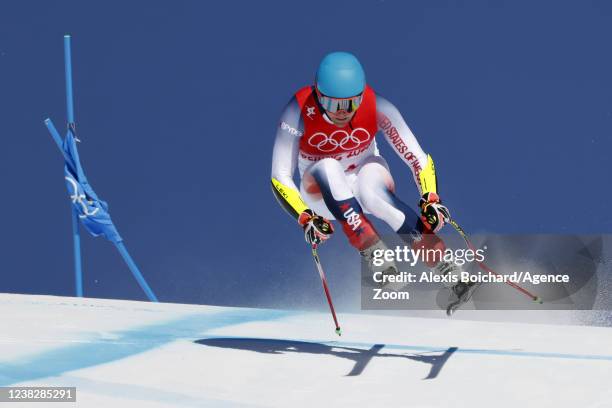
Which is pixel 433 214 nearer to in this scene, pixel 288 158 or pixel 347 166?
pixel 347 166

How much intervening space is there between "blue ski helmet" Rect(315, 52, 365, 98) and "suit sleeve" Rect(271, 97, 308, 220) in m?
0.25

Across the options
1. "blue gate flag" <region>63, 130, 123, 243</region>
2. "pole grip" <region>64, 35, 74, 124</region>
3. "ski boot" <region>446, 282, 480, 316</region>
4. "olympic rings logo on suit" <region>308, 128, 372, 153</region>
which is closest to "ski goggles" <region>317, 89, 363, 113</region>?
"olympic rings logo on suit" <region>308, 128, 372, 153</region>

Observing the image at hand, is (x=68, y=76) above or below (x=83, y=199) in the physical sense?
above

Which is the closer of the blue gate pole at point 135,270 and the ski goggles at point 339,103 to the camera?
the ski goggles at point 339,103

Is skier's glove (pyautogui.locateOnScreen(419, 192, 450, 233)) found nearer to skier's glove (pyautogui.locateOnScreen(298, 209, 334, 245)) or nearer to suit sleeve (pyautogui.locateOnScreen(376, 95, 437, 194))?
suit sleeve (pyautogui.locateOnScreen(376, 95, 437, 194))

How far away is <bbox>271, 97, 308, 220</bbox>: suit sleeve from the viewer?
5.18m

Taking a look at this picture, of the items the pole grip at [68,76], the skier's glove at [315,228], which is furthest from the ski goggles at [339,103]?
the pole grip at [68,76]

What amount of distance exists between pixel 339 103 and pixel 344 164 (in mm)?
430

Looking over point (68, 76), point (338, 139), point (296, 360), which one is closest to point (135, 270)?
point (68, 76)

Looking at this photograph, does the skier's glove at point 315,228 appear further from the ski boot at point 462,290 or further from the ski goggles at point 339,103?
the ski boot at point 462,290

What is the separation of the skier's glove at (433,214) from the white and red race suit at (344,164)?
0.06 metres

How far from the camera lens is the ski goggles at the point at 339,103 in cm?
504

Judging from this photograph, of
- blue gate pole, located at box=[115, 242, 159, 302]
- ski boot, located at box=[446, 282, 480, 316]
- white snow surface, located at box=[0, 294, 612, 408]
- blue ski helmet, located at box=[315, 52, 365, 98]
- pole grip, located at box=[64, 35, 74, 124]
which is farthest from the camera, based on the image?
blue gate pole, located at box=[115, 242, 159, 302]

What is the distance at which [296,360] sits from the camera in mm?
5312
